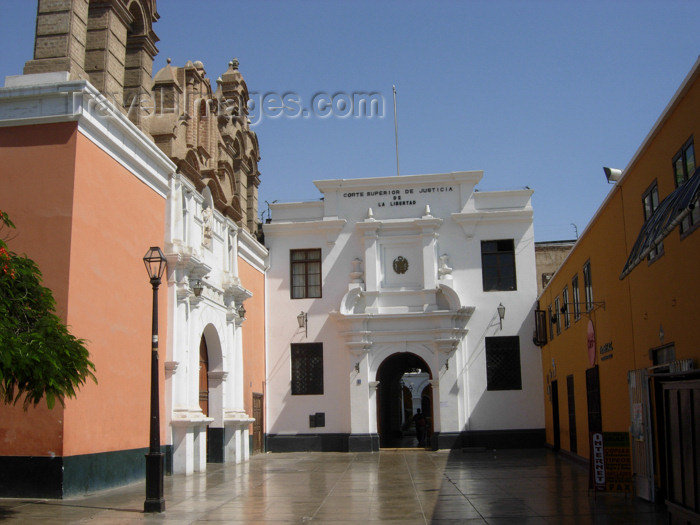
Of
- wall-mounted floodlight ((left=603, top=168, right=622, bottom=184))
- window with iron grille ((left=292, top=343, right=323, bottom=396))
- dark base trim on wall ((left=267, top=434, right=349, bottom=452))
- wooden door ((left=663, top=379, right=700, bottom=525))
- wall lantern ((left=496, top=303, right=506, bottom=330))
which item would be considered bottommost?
dark base trim on wall ((left=267, top=434, right=349, bottom=452))

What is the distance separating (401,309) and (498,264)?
144 inches

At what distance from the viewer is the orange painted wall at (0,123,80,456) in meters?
11.8

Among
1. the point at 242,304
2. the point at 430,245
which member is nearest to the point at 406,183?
the point at 430,245

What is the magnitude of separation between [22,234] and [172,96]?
6.96 m

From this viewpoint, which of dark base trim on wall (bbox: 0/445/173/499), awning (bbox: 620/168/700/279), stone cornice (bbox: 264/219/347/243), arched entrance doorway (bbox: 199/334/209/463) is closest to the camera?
awning (bbox: 620/168/700/279)

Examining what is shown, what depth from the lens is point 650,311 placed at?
36.4 ft

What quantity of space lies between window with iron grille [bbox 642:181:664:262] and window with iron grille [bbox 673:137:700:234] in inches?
32.9

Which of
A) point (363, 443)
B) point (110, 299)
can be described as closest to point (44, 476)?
point (110, 299)

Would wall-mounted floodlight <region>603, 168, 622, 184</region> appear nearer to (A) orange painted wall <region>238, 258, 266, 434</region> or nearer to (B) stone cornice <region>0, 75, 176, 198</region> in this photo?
(B) stone cornice <region>0, 75, 176, 198</region>

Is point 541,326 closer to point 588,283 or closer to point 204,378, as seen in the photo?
point 588,283

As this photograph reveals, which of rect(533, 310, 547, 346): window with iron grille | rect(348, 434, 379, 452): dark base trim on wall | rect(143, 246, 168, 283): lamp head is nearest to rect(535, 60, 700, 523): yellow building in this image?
rect(533, 310, 547, 346): window with iron grille

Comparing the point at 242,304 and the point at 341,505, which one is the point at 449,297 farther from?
the point at 341,505

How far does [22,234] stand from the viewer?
40.8 feet

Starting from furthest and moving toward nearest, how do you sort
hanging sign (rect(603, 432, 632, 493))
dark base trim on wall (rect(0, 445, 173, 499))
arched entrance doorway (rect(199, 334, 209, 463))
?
arched entrance doorway (rect(199, 334, 209, 463))
dark base trim on wall (rect(0, 445, 173, 499))
hanging sign (rect(603, 432, 632, 493))
